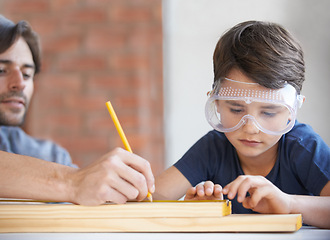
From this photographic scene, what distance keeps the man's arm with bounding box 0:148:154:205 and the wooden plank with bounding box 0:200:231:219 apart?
29mm

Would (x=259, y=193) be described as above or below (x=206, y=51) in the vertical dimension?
below

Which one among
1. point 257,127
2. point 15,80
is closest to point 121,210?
point 257,127

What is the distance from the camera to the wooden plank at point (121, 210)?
0.91 m

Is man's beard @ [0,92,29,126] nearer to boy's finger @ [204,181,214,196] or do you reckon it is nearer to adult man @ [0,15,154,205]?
adult man @ [0,15,154,205]

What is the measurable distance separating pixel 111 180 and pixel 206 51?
2830 millimetres

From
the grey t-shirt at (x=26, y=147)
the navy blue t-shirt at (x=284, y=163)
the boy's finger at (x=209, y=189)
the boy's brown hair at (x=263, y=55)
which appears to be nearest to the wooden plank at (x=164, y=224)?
the boy's finger at (x=209, y=189)

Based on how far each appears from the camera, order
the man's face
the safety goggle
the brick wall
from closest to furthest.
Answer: the safety goggle, the man's face, the brick wall

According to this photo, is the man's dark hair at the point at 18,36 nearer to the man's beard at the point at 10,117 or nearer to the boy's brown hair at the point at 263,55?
the man's beard at the point at 10,117

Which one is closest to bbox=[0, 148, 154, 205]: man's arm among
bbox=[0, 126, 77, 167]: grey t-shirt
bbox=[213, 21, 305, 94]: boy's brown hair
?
bbox=[213, 21, 305, 94]: boy's brown hair

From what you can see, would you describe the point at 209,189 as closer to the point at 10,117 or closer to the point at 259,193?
the point at 259,193

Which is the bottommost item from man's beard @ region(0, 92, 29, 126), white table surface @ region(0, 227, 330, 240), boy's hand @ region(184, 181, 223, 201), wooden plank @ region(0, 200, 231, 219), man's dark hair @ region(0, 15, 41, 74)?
white table surface @ region(0, 227, 330, 240)

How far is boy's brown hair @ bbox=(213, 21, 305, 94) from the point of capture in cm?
137

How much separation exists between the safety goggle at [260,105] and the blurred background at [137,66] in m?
2.26

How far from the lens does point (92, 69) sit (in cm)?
374
